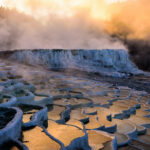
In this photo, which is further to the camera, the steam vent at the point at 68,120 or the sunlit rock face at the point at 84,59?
the sunlit rock face at the point at 84,59

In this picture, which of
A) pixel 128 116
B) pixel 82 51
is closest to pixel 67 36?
pixel 82 51

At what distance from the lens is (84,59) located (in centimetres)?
2019

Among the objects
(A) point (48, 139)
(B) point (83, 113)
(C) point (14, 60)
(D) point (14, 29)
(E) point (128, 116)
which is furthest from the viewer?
(D) point (14, 29)

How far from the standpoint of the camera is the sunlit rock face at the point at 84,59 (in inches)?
723

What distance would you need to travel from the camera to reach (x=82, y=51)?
20.1 metres

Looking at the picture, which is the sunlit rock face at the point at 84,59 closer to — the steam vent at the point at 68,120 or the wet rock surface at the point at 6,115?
the steam vent at the point at 68,120

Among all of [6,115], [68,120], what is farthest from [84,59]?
[6,115]

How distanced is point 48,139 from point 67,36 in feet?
73.8

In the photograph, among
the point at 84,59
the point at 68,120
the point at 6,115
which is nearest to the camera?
the point at 6,115

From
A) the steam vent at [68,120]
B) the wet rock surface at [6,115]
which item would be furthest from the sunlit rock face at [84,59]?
the wet rock surface at [6,115]

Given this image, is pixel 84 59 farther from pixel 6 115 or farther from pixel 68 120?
pixel 6 115

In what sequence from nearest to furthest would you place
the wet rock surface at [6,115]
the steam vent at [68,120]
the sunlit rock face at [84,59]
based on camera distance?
the steam vent at [68,120] < the wet rock surface at [6,115] < the sunlit rock face at [84,59]

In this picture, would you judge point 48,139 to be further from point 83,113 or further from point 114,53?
point 114,53

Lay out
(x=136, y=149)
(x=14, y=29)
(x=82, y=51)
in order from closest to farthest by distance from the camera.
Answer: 1. (x=136, y=149)
2. (x=82, y=51)
3. (x=14, y=29)
